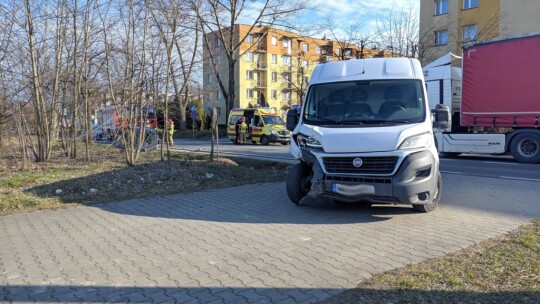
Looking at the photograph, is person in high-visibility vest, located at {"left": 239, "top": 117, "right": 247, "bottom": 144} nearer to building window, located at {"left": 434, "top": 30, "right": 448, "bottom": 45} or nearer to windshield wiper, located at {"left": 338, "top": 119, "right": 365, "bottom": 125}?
building window, located at {"left": 434, "top": 30, "right": 448, "bottom": 45}

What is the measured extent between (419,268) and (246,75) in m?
67.4

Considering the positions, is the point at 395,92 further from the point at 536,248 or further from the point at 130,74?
the point at 130,74

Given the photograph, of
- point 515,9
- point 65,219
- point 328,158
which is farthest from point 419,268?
point 515,9

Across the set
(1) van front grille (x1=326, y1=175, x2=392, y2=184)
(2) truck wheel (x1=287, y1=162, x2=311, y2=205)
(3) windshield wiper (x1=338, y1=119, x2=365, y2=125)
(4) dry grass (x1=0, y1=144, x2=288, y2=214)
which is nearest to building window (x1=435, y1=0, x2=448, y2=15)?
(4) dry grass (x1=0, y1=144, x2=288, y2=214)

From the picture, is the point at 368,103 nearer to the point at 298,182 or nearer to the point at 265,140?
the point at 298,182

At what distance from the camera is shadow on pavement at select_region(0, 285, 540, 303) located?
365cm

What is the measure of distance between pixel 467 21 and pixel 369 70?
106 ft

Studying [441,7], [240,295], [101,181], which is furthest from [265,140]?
[240,295]

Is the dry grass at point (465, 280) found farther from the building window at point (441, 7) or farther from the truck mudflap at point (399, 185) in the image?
the building window at point (441, 7)

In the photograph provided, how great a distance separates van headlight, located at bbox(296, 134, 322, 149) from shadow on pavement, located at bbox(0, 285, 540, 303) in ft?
10.2

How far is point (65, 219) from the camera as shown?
662 centimetres

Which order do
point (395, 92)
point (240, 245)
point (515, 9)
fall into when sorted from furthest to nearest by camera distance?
point (515, 9) → point (395, 92) → point (240, 245)

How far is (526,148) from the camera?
15.7 meters

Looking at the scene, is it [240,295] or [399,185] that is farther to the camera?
[399,185]
